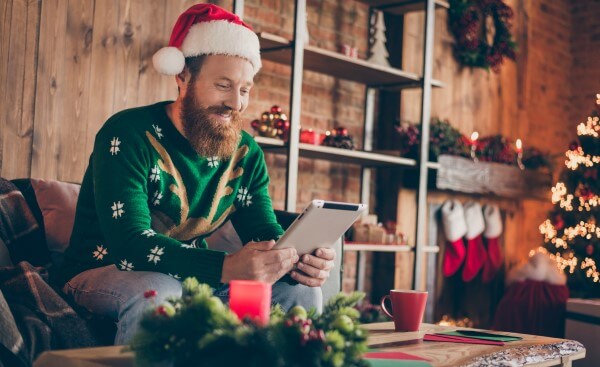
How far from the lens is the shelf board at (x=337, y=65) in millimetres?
3377

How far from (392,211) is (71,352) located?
3.20 meters

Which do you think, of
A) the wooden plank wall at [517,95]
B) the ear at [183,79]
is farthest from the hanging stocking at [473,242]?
the ear at [183,79]

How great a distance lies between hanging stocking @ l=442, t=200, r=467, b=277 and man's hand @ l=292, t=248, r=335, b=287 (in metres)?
2.59

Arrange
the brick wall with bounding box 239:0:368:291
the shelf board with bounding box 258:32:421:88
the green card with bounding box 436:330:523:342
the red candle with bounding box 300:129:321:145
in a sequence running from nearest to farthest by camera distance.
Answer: the green card with bounding box 436:330:523:342, the shelf board with bounding box 258:32:421:88, the red candle with bounding box 300:129:321:145, the brick wall with bounding box 239:0:368:291

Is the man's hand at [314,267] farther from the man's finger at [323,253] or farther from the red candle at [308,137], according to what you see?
the red candle at [308,137]

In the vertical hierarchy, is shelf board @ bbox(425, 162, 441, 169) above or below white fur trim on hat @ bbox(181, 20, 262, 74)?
below

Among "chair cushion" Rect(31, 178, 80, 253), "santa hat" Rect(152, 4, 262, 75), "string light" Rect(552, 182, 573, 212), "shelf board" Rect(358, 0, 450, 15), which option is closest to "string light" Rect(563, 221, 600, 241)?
"string light" Rect(552, 182, 573, 212)

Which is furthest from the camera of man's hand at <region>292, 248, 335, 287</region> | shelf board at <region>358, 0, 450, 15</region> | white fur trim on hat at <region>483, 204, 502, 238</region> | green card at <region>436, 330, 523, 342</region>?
white fur trim on hat at <region>483, 204, 502, 238</region>

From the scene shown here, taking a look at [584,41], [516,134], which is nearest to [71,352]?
[516,134]

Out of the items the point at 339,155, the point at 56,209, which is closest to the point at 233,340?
the point at 56,209

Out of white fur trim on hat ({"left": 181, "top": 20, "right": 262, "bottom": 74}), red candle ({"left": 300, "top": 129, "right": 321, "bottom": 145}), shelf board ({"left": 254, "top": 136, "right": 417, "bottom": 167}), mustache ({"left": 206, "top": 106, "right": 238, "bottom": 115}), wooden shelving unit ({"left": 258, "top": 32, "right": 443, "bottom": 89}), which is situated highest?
wooden shelving unit ({"left": 258, "top": 32, "right": 443, "bottom": 89})

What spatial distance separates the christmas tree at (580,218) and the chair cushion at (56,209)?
3.14 m

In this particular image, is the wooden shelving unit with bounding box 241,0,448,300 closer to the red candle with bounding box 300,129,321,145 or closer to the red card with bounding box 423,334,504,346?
the red candle with bounding box 300,129,321,145

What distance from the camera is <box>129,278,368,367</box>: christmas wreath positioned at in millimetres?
1056
